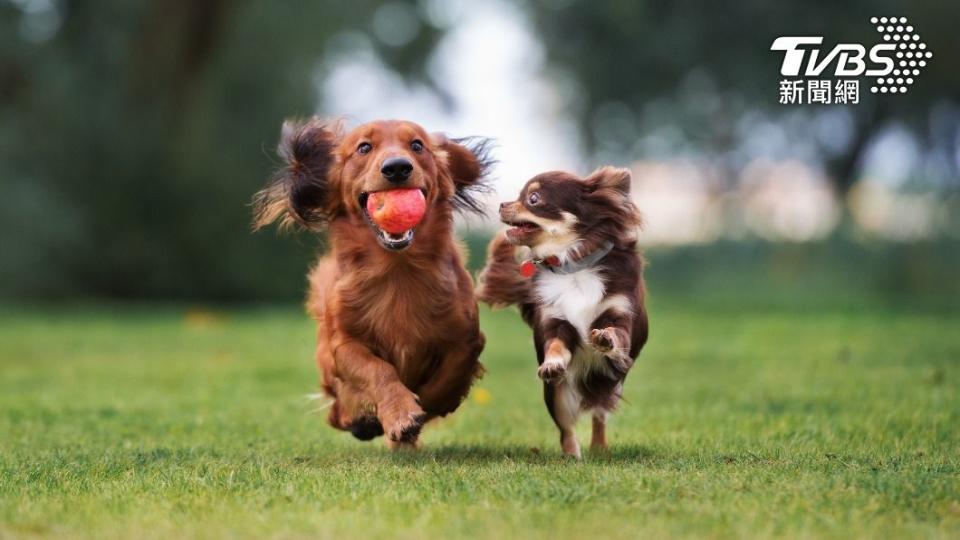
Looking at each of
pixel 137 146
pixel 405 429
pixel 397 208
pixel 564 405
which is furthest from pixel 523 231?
pixel 137 146

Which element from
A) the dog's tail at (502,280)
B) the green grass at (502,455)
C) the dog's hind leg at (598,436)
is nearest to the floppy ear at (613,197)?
the dog's tail at (502,280)

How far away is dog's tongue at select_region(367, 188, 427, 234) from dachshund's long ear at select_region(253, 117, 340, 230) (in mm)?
590

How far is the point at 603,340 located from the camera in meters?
4.95

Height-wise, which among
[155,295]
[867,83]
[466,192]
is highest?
[867,83]

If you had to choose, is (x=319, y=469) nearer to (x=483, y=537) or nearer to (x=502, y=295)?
(x=502, y=295)

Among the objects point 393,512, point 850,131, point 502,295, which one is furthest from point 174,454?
point 850,131

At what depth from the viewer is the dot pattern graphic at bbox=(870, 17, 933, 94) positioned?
16734mm

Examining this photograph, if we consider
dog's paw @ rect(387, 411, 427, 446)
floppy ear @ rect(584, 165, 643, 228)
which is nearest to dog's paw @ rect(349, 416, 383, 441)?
dog's paw @ rect(387, 411, 427, 446)

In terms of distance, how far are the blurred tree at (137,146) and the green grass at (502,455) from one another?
28.1 feet

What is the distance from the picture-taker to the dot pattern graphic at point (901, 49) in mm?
16734

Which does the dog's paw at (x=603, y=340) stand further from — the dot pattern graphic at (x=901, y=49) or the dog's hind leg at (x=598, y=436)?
the dot pattern graphic at (x=901, y=49)

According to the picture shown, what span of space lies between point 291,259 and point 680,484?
18.0 m

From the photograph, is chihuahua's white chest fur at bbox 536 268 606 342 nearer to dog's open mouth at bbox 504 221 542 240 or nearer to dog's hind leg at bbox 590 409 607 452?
dog's open mouth at bbox 504 221 542 240

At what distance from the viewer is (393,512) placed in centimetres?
407
